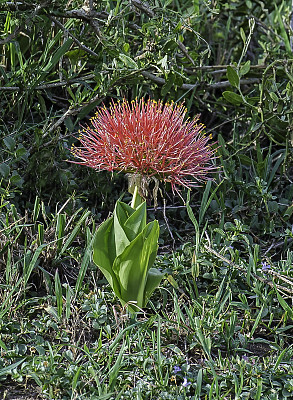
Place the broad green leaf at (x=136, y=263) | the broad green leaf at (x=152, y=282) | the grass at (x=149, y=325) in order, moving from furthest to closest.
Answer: the broad green leaf at (x=152, y=282) < the broad green leaf at (x=136, y=263) < the grass at (x=149, y=325)

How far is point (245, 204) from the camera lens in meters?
2.51

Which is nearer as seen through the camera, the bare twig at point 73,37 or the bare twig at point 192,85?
the bare twig at point 73,37

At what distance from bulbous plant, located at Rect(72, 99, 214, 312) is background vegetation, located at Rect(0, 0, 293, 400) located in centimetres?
12

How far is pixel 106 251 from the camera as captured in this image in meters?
1.76

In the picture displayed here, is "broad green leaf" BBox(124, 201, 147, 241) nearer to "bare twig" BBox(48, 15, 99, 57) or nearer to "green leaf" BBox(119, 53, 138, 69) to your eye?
"green leaf" BBox(119, 53, 138, 69)

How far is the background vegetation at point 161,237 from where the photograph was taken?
1565 mm

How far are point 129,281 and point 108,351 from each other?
22cm

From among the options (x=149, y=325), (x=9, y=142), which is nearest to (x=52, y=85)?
(x=9, y=142)

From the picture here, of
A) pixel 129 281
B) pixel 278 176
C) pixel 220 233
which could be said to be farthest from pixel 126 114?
pixel 278 176

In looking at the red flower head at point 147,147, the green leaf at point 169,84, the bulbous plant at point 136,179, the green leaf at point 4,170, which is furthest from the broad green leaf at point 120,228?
the green leaf at point 169,84

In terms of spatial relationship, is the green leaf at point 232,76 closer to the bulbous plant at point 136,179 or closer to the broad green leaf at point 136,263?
the bulbous plant at point 136,179

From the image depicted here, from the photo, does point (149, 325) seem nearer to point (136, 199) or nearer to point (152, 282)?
point (152, 282)

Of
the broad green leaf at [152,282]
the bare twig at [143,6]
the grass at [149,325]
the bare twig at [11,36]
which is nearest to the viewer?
the grass at [149,325]

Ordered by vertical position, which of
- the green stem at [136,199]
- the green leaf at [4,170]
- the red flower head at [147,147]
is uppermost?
the red flower head at [147,147]
